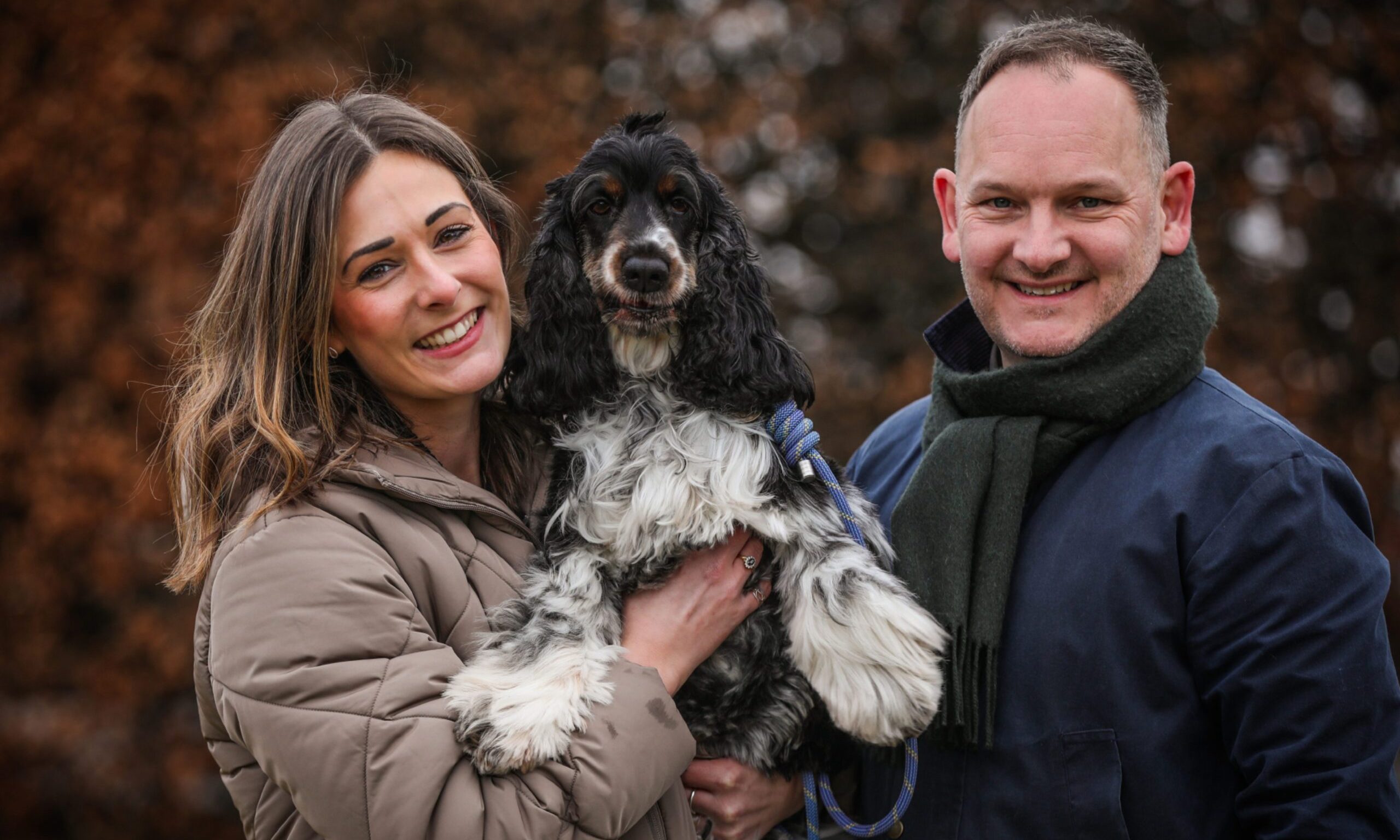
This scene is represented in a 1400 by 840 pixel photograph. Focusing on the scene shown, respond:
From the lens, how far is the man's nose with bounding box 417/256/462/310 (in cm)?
260

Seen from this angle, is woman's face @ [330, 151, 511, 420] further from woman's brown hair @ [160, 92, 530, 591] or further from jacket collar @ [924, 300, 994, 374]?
jacket collar @ [924, 300, 994, 374]

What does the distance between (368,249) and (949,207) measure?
1501 millimetres

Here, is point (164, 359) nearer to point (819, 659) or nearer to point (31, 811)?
point (31, 811)

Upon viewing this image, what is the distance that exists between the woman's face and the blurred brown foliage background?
3.14 m

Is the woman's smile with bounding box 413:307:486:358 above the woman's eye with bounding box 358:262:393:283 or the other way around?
the other way around

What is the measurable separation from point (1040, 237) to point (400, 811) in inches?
70.6

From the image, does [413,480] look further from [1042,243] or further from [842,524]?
[1042,243]

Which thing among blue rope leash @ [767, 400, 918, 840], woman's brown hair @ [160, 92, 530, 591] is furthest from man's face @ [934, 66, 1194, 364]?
woman's brown hair @ [160, 92, 530, 591]

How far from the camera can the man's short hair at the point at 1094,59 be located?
2.48 m

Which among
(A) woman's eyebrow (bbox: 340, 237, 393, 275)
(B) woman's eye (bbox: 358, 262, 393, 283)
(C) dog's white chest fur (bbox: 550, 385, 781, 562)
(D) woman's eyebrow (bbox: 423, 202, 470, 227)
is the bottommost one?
(C) dog's white chest fur (bbox: 550, 385, 781, 562)

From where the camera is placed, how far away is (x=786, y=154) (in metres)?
6.24

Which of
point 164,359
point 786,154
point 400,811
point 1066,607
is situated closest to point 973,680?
point 1066,607

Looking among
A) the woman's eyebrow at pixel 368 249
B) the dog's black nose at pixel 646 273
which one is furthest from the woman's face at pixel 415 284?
the dog's black nose at pixel 646 273

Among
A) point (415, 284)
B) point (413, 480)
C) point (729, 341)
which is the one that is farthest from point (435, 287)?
point (729, 341)
